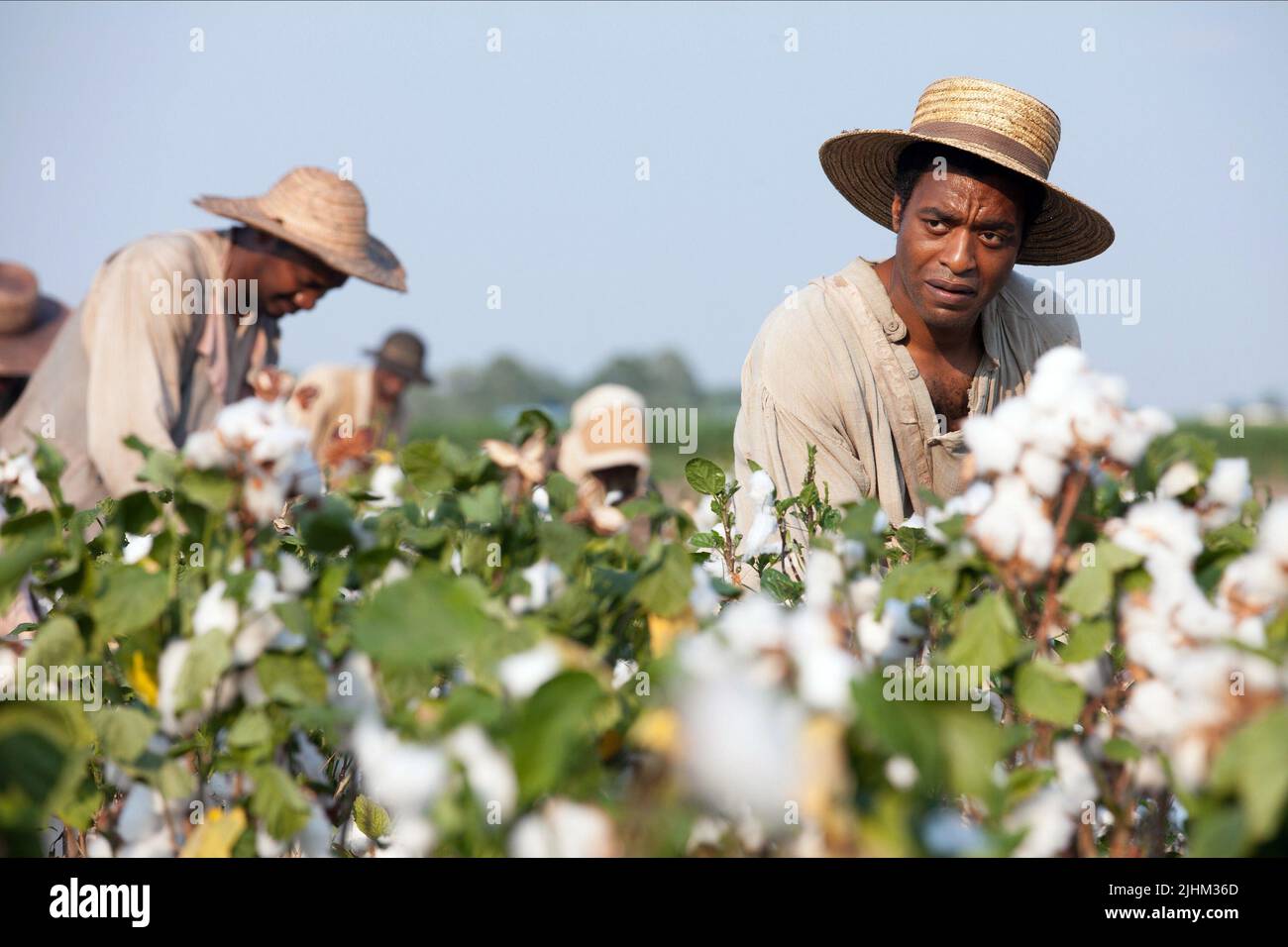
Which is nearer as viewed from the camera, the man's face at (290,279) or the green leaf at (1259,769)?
the green leaf at (1259,769)

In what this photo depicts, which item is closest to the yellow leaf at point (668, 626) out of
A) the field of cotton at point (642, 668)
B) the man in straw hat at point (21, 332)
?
the field of cotton at point (642, 668)

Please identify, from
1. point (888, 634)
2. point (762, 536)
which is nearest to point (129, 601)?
point (888, 634)

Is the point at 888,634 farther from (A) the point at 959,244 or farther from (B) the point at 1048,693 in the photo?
(A) the point at 959,244

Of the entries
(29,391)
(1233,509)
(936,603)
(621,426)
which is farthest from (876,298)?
(621,426)

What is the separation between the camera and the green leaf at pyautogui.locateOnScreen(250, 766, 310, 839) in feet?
3.81

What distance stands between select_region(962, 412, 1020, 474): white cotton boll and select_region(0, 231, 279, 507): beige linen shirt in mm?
2958

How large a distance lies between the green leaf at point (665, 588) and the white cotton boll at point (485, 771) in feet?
1.03

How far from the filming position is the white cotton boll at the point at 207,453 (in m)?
1.16

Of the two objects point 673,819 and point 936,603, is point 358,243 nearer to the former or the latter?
point 936,603

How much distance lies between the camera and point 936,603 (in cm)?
157

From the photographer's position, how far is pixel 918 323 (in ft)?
10.1

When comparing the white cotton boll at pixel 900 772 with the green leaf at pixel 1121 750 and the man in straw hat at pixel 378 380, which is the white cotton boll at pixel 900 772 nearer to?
the green leaf at pixel 1121 750
